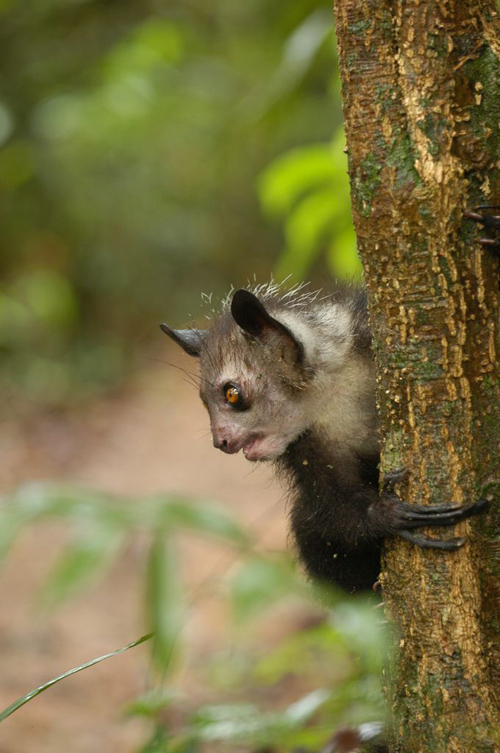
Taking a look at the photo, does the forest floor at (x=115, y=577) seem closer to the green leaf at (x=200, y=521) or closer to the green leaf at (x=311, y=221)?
the green leaf at (x=200, y=521)

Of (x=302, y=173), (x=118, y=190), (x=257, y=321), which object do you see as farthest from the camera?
(x=118, y=190)

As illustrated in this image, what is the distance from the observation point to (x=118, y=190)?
1369 cm

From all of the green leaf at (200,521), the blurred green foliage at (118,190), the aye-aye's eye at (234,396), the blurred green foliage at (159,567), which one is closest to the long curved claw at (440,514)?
the blurred green foliage at (159,567)

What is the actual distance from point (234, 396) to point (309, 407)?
11.4 inches

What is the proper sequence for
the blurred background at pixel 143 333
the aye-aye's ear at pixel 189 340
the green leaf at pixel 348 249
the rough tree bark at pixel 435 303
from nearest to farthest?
the rough tree bark at pixel 435 303 < the blurred background at pixel 143 333 < the aye-aye's ear at pixel 189 340 < the green leaf at pixel 348 249

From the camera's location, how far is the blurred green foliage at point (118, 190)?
9.37m

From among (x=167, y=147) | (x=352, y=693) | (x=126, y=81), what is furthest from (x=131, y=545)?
(x=167, y=147)

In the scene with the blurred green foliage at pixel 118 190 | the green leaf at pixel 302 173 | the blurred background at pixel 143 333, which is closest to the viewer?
the blurred background at pixel 143 333

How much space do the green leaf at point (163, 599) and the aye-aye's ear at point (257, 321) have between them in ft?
3.18

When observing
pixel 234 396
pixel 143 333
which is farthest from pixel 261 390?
pixel 143 333

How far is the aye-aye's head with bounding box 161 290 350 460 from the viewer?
10.7ft

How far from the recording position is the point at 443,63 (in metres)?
2.21

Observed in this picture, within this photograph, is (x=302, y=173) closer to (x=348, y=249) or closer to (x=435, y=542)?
(x=348, y=249)

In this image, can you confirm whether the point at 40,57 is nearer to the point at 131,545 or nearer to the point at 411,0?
the point at 131,545
